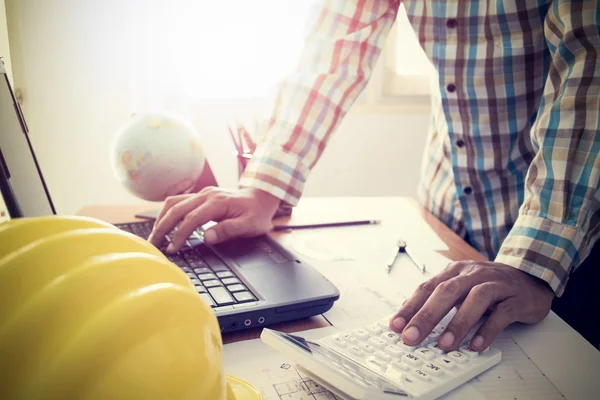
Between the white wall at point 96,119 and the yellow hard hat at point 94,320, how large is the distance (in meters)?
1.18

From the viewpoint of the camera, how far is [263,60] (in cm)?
188

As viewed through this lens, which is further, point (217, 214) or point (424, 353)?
point (217, 214)

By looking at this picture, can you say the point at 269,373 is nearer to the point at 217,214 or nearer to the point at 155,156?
the point at 217,214

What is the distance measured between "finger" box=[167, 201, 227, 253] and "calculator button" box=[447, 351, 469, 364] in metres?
0.38

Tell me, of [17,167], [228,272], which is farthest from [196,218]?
[17,167]

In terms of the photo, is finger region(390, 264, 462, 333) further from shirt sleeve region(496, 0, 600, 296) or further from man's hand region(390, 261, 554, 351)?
shirt sleeve region(496, 0, 600, 296)

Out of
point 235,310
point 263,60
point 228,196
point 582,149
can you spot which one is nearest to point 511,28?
point 582,149

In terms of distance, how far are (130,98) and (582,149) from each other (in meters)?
1.52

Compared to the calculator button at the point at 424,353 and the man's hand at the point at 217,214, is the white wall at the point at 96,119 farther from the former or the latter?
the calculator button at the point at 424,353

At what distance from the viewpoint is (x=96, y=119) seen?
5.57 feet

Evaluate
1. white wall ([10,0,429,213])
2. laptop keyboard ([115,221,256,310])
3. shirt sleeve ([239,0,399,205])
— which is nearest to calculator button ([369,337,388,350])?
laptop keyboard ([115,221,256,310])

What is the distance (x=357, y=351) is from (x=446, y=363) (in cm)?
8

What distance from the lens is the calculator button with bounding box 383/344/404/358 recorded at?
16.6 inches

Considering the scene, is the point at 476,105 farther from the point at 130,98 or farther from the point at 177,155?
the point at 130,98
